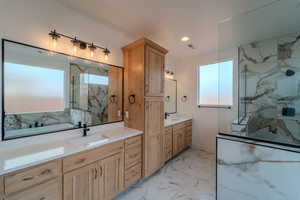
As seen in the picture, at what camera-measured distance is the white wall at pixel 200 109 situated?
3.07 m

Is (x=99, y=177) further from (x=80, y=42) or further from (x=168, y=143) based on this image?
(x=80, y=42)

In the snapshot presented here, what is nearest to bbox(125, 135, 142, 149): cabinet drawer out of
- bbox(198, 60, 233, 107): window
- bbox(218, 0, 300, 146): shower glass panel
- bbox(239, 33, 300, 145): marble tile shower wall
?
bbox(218, 0, 300, 146): shower glass panel

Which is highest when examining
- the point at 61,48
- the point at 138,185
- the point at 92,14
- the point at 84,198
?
the point at 92,14

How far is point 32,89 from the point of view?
146 centimetres

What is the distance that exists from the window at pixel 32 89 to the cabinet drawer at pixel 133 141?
1019 mm

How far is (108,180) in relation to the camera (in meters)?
1.62

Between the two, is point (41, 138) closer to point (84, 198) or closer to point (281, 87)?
point (84, 198)

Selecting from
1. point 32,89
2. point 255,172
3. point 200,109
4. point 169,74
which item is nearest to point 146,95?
point 32,89

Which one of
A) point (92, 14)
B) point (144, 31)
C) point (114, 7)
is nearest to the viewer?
point (114, 7)

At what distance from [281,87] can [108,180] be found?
134 inches

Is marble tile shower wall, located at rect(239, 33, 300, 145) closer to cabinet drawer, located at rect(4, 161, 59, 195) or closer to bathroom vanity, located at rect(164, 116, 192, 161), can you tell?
bathroom vanity, located at rect(164, 116, 192, 161)

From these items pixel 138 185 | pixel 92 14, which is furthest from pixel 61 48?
pixel 138 185

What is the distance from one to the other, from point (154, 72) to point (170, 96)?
1588 mm

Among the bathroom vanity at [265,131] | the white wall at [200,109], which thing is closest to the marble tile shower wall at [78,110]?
the bathroom vanity at [265,131]
